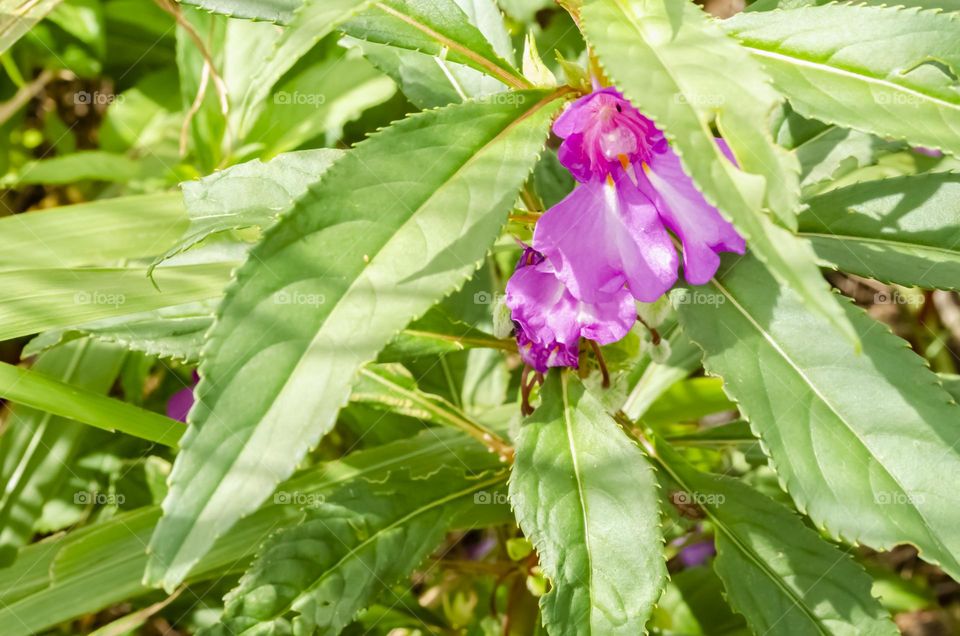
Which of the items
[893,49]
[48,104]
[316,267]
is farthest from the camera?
[48,104]

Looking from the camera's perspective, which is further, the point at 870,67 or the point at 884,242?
the point at 884,242

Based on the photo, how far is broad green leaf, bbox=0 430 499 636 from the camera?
5.98ft

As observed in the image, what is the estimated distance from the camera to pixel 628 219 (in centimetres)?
128

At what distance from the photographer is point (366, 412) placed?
231 cm

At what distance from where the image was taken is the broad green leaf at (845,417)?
49.9 inches

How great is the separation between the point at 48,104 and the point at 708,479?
9.02ft

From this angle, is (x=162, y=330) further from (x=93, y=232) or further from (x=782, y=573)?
(x=782, y=573)

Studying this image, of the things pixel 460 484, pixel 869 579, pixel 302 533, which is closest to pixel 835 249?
pixel 869 579

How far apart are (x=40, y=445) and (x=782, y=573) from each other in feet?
5.84


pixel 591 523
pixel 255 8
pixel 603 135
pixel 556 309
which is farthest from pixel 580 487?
pixel 255 8

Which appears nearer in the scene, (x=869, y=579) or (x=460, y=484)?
(x=869, y=579)

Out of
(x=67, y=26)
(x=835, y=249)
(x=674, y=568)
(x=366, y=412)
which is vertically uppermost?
(x=67, y=26)

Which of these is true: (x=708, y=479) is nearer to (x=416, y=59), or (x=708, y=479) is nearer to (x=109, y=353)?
(x=416, y=59)

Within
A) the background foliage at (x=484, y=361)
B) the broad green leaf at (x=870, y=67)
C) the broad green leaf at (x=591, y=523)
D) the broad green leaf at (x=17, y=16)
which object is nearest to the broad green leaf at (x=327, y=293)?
the background foliage at (x=484, y=361)
